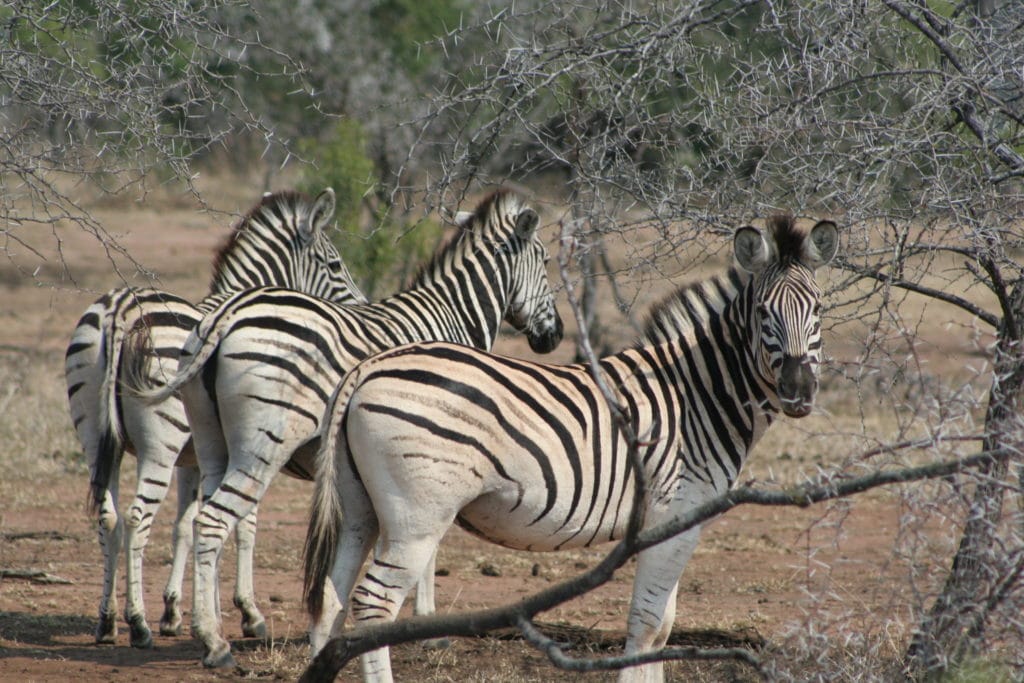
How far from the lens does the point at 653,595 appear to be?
4816 millimetres

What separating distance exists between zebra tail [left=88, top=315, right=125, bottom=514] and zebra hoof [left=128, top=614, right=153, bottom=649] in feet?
2.04

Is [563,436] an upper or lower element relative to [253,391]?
lower

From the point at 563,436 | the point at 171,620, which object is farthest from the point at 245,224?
the point at 563,436

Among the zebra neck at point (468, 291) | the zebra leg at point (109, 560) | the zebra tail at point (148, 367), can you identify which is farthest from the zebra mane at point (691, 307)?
the zebra leg at point (109, 560)

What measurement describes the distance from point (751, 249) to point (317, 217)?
366 centimetres

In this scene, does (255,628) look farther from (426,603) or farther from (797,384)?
(797,384)

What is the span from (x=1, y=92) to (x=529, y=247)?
307cm

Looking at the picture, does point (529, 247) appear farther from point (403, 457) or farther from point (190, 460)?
point (403, 457)

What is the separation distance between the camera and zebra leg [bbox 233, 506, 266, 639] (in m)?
6.47

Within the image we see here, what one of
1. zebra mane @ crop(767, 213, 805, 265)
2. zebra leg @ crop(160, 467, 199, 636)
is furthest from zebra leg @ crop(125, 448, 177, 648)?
zebra mane @ crop(767, 213, 805, 265)

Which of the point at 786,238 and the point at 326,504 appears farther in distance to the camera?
the point at 786,238

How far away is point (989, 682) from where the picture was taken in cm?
380

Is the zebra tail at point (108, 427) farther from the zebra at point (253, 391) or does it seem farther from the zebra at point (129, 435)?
the zebra at point (253, 391)

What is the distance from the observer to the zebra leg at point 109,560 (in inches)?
244
